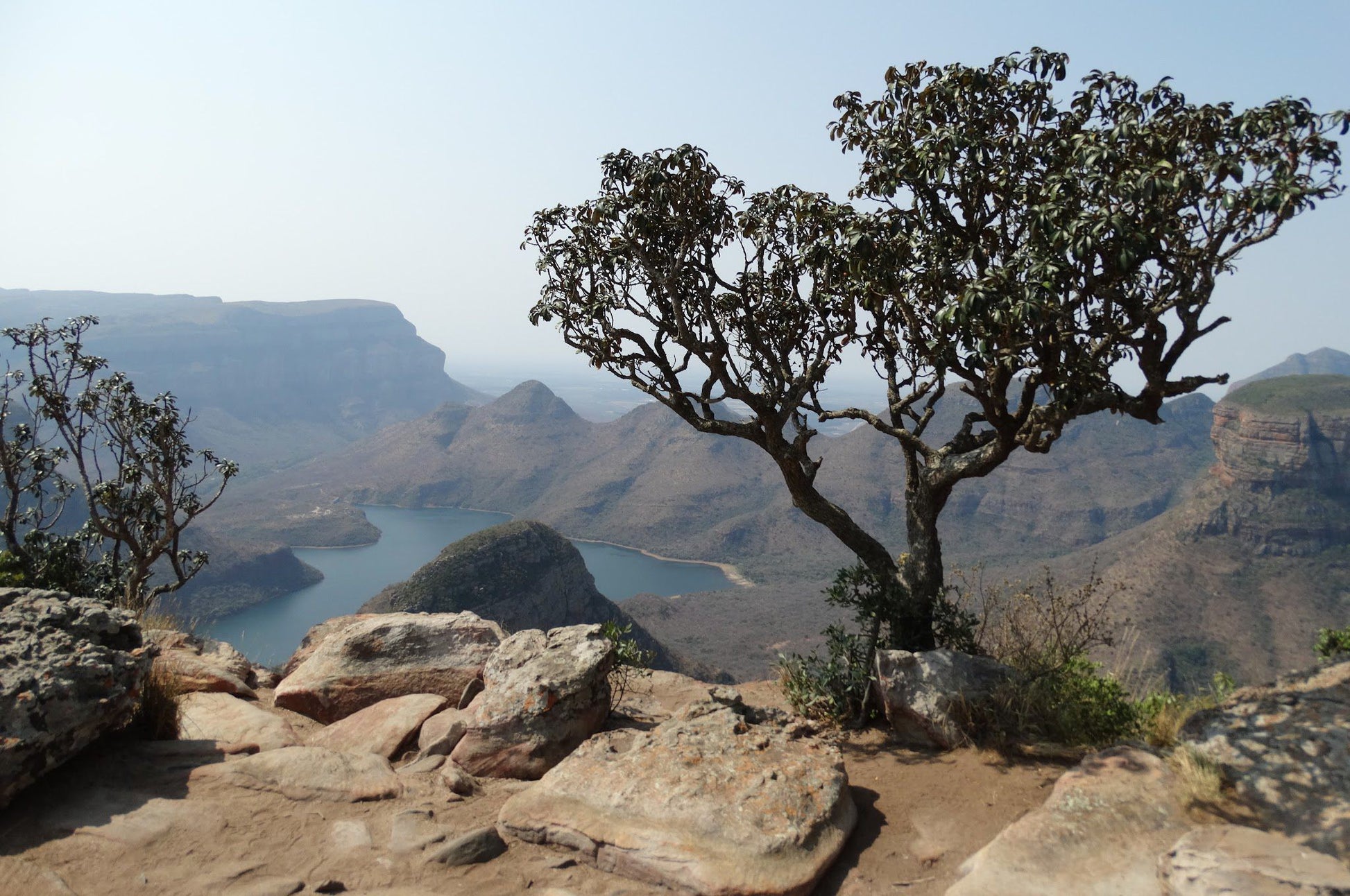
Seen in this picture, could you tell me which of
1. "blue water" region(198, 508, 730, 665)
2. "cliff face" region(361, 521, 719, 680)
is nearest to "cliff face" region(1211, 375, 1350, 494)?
"blue water" region(198, 508, 730, 665)

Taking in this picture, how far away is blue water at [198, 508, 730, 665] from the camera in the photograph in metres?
63.0

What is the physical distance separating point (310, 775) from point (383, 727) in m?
1.44

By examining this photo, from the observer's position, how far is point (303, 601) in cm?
6844

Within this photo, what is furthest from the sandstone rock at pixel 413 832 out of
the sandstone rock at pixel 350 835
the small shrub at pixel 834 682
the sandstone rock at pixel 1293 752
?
the sandstone rock at pixel 1293 752

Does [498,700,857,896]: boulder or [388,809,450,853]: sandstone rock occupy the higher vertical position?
[498,700,857,896]: boulder

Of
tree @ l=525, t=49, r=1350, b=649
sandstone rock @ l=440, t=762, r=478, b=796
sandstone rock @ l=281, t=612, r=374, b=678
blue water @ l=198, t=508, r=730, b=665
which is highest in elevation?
tree @ l=525, t=49, r=1350, b=649

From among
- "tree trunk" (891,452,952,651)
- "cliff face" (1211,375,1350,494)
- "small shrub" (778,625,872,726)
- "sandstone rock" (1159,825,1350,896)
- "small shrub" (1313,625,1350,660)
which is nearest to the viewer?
"sandstone rock" (1159,825,1350,896)

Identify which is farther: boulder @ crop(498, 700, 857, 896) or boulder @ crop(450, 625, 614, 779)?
boulder @ crop(450, 625, 614, 779)

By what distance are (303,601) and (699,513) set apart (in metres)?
40.2

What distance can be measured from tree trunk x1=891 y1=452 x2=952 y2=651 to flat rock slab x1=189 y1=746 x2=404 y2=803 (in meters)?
4.87

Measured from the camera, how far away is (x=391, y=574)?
7975 cm

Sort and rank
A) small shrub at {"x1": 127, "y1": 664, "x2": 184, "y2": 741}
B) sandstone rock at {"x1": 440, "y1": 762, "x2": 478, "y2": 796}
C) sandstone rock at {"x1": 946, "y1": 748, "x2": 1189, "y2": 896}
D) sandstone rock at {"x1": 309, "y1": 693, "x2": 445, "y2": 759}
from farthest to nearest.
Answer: sandstone rock at {"x1": 309, "y1": 693, "x2": 445, "y2": 759} → small shrub at {"x1": 127, "y1": 664, "x2": 184, "y2": 741} → sandstone rock at {"x1": 440, "y1": 762, "x2": 478, "y2": 796} → sandstone rock at {"x1": 946, "y1": 748, "x2": 1189, "y2": 896}

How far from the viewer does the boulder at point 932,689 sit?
21.3 ft

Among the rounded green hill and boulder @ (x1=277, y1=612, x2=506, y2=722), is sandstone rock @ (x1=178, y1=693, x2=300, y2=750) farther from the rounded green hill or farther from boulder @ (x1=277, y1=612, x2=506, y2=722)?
the rounded green hill
